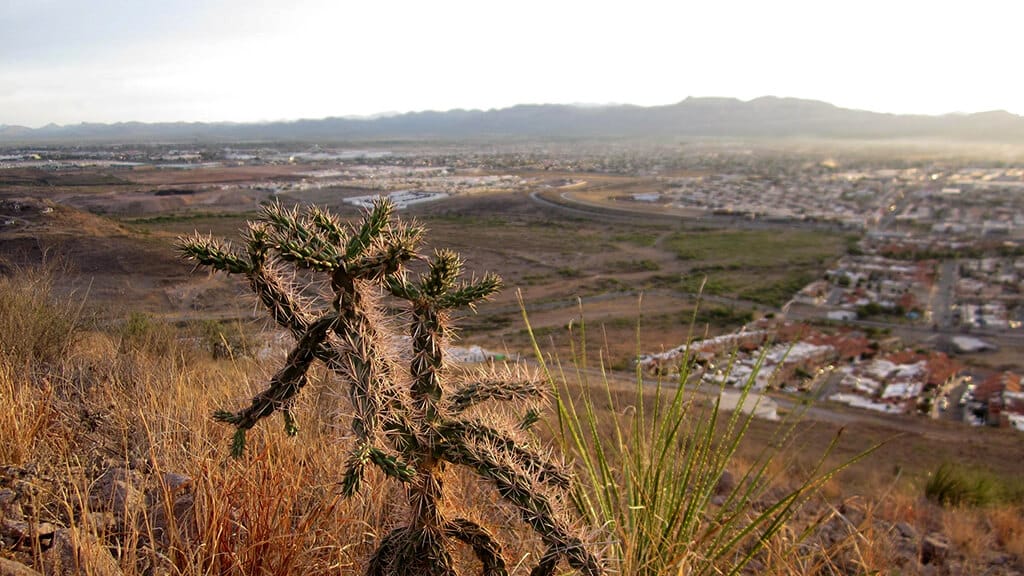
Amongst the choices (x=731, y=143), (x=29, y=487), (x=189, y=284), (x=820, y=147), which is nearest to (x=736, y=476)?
(x=29, y=487)

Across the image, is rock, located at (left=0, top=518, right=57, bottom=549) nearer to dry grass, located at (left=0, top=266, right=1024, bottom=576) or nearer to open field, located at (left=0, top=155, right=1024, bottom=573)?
dry grass, located at (left=0, top=266, right=1024, bottom=576)

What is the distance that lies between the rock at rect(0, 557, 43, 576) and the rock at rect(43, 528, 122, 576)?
0.24ft

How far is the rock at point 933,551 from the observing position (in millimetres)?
5098

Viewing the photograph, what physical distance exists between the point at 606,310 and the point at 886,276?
20053 millimetres

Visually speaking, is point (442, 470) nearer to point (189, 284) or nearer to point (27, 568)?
point (27, 568)

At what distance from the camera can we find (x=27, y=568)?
7.18ft

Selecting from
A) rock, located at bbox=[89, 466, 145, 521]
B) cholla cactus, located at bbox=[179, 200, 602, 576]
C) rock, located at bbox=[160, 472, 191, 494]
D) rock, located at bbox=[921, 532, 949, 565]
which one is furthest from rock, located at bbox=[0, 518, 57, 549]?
rock, located at bbox=[921, 532, 949, 565]

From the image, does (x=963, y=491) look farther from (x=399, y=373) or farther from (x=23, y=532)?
(x=23, y=532)

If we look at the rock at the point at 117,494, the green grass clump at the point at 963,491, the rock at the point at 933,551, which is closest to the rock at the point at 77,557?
the rock at the point at 117,494

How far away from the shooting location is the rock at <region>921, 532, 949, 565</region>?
5.10m

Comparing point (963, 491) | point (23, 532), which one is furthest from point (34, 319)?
point (963, 491)

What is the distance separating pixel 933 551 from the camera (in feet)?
16.9

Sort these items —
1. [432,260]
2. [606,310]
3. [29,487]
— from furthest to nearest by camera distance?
[606,310]
[29,487]
[432,260]

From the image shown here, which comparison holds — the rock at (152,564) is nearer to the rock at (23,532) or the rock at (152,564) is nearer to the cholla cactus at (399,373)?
the rock at (23,532)
